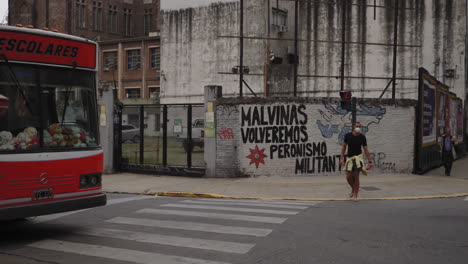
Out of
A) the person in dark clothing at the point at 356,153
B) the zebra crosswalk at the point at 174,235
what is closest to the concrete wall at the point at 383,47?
the person in dark clothing at the point at 356,153

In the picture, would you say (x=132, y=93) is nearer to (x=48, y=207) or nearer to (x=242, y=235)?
(x=48, y=207)

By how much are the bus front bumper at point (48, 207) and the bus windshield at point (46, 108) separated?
832 mm

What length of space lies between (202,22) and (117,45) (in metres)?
13.0

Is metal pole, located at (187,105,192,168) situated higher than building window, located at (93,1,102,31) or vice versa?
building window, located at (93,1,102,31)

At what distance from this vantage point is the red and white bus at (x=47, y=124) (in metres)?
7.23

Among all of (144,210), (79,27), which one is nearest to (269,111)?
(144,210)

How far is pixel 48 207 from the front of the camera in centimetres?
762

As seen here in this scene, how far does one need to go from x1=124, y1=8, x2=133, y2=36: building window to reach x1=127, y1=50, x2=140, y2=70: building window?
2105 centimetres

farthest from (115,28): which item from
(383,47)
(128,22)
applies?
(383,47)

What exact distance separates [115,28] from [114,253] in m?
62.9

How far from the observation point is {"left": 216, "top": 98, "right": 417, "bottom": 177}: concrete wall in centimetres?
1725

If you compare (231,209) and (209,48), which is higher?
(209,48)

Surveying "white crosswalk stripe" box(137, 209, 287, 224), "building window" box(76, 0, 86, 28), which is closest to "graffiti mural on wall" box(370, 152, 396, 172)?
"white crosswalk stripe" box(137, 209, 287, 224)

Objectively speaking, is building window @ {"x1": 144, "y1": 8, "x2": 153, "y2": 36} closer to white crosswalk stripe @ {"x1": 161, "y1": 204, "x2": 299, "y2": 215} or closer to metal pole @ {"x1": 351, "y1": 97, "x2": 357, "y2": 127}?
metal pole @ {"x1": 351, "y1": 97, "x2": 357, "y2": 127}
